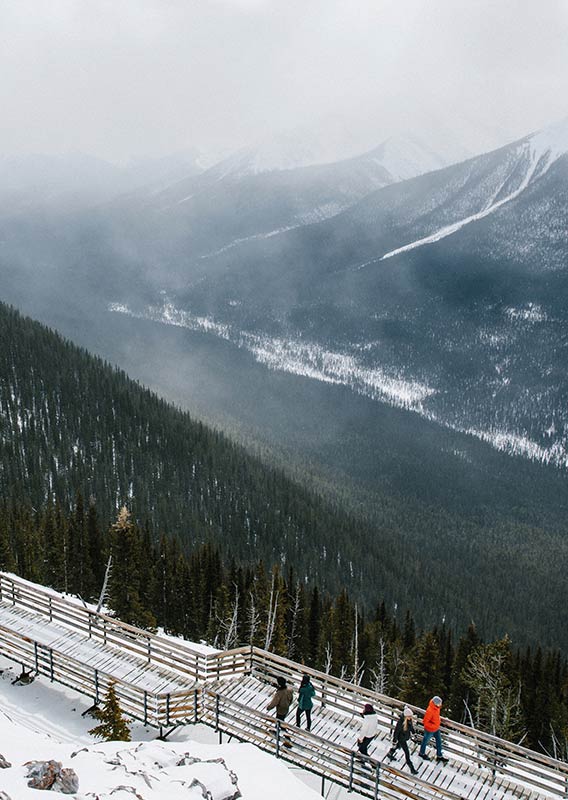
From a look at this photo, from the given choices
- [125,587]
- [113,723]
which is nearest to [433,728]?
[113,723]

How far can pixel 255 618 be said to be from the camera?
63406 millimetres

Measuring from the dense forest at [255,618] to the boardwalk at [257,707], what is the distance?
2694 centimetres

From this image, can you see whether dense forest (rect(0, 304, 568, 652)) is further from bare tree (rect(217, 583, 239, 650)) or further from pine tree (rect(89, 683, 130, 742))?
pine tree (rect(89, 683, 130, 742))

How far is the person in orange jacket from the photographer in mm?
20172

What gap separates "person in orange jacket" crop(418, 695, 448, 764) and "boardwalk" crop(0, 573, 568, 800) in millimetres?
334

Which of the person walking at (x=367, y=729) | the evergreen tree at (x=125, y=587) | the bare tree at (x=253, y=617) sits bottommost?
the bare tree at (x=253, y=617)

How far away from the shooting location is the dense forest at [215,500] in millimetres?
131000

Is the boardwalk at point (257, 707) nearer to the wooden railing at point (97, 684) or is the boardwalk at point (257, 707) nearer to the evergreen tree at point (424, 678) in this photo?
the wooden railing at point (97, 684)

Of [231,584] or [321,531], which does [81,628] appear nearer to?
[231,584]

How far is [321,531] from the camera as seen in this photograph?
148625mm

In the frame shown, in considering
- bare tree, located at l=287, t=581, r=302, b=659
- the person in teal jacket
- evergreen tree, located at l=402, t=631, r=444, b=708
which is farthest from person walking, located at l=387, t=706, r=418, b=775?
bare tree, located at l=287, t=581, r=302, b=659

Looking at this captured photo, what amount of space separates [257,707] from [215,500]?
128m

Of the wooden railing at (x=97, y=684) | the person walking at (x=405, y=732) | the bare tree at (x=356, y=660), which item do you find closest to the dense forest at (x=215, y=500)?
the bare tree at (x=356, y=660)

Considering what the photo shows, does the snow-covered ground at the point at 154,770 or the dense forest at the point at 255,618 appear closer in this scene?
the snow-covered ground at the point at 154,770
